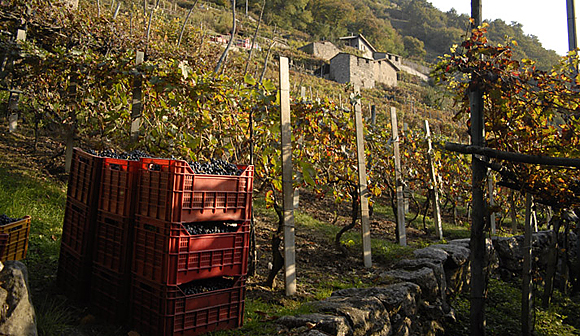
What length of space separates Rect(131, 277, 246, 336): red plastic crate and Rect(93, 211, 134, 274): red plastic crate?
17 centimetres

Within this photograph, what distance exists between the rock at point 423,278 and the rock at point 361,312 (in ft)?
2.93

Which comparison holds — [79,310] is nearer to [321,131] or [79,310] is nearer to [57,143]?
[321,131]

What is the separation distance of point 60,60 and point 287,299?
13.3ft

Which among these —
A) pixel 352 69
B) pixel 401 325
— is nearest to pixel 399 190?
pixel 401 325

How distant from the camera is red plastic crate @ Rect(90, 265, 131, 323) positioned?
2.50m

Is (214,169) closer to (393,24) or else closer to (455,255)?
(455,255)

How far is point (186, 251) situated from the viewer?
89.4 inches

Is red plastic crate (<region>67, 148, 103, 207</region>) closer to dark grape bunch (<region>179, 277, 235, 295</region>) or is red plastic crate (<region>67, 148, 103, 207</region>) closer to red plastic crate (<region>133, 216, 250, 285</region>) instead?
red plastic crate (<region>133, 216, 250, 285</region>)

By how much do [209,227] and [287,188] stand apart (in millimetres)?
1181

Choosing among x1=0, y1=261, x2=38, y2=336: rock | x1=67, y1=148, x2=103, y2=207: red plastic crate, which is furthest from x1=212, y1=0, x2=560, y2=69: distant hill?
x1=0, y1=261, x2=38, y2=336: rock

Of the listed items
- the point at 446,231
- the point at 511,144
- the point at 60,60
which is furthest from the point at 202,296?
the point at 446,231

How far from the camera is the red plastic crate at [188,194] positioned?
225cm

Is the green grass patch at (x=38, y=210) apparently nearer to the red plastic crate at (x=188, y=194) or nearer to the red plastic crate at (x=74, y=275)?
the red plastic crate at (x=74, y=275)

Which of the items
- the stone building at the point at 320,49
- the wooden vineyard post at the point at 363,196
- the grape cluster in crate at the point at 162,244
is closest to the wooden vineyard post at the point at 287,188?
the grape cluster in crate at the point at 162,244
